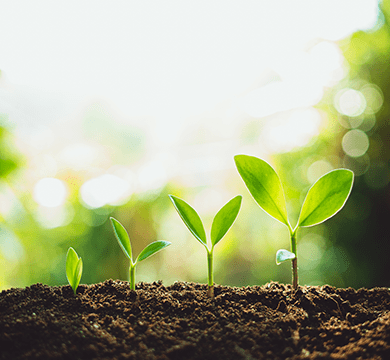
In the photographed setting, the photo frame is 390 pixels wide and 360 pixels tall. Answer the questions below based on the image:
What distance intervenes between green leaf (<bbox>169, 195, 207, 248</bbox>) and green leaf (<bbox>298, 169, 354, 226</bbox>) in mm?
205

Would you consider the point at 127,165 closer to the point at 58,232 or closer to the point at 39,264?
the point at 58,232

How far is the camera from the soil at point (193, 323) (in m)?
0.49

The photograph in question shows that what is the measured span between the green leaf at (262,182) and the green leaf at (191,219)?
13 cm

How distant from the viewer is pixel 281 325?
0.56 metres

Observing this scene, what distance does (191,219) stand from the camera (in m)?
0.70

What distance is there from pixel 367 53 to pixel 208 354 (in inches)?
74.8

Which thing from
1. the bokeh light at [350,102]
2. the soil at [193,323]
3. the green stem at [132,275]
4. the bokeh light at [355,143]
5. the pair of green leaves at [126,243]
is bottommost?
the soil at [193,323]

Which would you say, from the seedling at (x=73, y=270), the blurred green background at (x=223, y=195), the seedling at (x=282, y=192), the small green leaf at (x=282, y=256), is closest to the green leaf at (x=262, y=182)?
the seedling at (x=282, y=192)

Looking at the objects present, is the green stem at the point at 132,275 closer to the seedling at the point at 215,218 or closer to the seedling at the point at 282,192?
the seedling at the point at 215,218

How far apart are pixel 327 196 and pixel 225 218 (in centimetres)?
21

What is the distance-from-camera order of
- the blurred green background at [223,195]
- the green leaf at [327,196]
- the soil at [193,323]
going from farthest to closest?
the blurred green background at [223,195] → the green leaf at [327,196] → the soil at [193,323]

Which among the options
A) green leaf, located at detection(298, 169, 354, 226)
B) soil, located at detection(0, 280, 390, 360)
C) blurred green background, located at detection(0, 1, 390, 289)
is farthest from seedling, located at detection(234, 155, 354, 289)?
blurred green background, located at detection(0, 1, 390, 289)

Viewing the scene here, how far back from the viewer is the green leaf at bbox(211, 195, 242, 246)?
2.30 ft

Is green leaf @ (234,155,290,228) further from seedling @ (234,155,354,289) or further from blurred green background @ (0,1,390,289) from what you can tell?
blurred green background @ (0,1,390,289)
